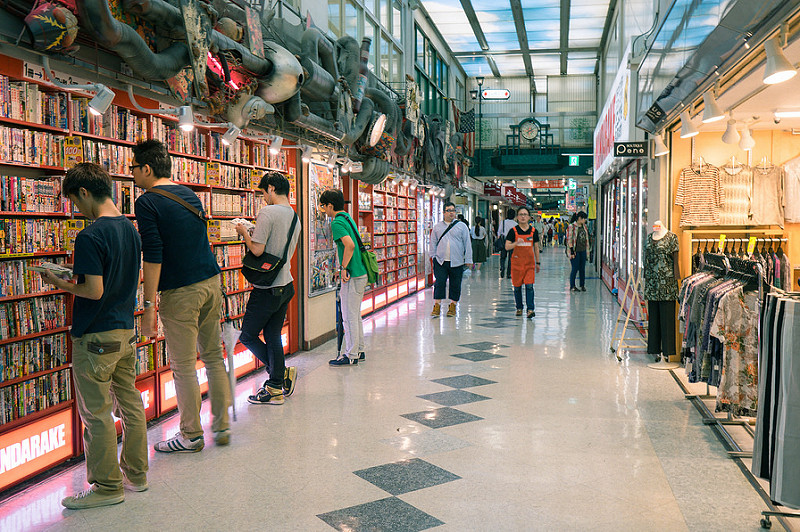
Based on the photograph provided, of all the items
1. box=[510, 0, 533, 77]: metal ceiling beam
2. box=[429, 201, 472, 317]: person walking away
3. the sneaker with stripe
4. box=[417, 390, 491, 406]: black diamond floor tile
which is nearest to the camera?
the sneaker with stripe

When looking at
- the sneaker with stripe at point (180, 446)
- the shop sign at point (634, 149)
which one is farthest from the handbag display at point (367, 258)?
the shop sign at point (634, 149)

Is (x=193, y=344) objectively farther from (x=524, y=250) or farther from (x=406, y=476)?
(x=524, y=250)

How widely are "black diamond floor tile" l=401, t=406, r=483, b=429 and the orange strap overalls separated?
4.67 meters

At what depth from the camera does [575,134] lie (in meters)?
23.7

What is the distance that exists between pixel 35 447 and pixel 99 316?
3.10 ft

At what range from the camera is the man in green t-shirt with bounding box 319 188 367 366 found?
578 centimetres

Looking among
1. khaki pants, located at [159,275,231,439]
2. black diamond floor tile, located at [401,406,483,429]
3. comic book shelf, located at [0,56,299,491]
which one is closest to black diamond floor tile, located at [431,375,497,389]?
black diamond floor tile, located at [401,406,483,429]

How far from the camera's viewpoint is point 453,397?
204 inches

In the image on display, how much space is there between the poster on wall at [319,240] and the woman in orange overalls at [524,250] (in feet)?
8.33

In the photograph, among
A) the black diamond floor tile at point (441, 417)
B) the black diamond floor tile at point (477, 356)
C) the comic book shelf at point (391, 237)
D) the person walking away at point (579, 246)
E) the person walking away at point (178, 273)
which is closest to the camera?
the person walking away at point (178, 273)

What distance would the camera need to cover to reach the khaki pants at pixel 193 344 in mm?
3732

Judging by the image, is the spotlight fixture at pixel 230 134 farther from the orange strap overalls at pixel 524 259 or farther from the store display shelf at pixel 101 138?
the orange strap overalls at pixel 524 259

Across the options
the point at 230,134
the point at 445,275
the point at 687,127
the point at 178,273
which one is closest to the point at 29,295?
the point at 178,273

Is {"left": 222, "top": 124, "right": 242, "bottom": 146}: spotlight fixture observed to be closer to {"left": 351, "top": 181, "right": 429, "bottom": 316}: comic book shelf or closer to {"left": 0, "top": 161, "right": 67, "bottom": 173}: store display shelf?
{"left": 0, "top": 161, "right": 67, "bottom": 173}: store display shelf
